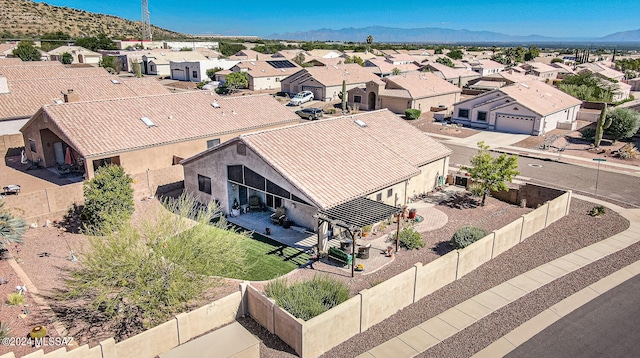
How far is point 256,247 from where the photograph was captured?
75.2 feet

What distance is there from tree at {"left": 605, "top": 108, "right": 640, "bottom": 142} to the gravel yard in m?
22.2

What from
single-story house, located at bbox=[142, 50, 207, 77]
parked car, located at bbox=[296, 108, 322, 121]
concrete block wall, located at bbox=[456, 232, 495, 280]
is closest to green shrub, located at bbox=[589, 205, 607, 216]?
concrete block wall, located at bbox=[456, 232, 495, 280]

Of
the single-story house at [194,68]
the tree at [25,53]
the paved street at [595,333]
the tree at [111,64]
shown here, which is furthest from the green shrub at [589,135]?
the tree at [25,53]

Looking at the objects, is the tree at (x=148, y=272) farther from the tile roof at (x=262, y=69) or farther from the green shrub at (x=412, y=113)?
the tile roof at (x=262, y=69)

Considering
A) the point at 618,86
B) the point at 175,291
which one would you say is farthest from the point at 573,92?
the point at 175,291

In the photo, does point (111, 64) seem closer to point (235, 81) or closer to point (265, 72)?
point (235, 81)

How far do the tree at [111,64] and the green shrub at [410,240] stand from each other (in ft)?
297

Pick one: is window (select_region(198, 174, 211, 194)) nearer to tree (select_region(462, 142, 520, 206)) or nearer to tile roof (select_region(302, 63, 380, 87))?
tree (select_region(462, 142, 520, 206))

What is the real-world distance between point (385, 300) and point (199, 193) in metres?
15.7

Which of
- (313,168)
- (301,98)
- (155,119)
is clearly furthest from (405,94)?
(313,168)

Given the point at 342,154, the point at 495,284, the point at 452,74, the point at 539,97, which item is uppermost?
the point at 452,74

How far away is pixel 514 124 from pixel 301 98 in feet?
97.3

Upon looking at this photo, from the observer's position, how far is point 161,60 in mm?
99938

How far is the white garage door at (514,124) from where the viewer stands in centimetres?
5025
